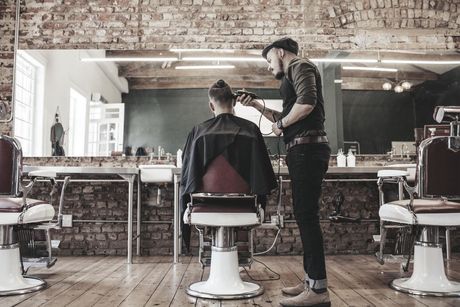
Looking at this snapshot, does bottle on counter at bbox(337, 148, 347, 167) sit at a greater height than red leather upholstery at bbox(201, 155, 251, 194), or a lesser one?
greater

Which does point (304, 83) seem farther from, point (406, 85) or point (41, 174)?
point (406, 85)

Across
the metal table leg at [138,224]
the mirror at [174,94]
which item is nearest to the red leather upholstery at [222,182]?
the metal table leg at [138,224]

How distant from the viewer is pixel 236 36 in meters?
4.33

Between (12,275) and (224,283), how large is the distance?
1277 mm

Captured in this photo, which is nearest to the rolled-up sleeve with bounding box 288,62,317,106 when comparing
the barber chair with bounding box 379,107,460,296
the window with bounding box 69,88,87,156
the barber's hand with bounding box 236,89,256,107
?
the barber's hand with bounding box 236,89,256,107

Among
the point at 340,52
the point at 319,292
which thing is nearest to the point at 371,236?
the point at 340,52

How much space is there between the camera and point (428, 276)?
8.43 feet

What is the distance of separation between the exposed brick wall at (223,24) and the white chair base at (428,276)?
7.99 ft

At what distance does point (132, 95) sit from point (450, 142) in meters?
3.08

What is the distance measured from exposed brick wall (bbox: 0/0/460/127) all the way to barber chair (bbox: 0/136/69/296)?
206 cm

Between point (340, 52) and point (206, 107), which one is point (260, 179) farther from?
point (340, 52)

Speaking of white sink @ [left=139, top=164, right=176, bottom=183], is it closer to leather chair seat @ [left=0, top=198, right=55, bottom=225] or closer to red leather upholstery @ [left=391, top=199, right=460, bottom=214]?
leather chair seat @ [left=0, top=198, right=55, bottom=225]

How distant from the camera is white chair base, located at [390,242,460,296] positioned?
2502 millimetres

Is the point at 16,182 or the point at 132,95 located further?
the point at 132,95
